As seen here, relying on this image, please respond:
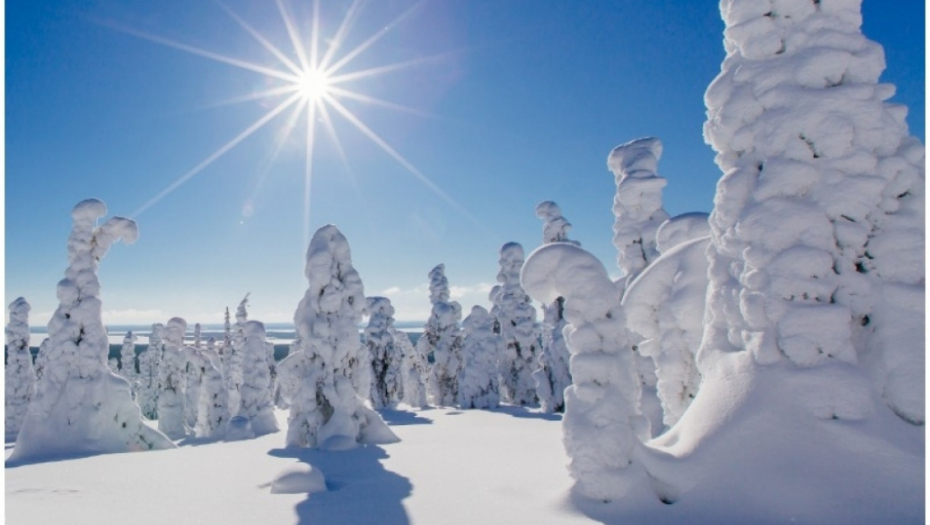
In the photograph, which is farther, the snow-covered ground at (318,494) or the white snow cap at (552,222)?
the white snow cap at (552,222)

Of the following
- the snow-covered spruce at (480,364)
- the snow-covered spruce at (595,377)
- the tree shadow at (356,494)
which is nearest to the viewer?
the snow-covered spruce at (595,377)

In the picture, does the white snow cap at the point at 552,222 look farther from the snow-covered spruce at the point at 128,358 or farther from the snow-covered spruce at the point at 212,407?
the snow-covered spruce at the point at 128,358

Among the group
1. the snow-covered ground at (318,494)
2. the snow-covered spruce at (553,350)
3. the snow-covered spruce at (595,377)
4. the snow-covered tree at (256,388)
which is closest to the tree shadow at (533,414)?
the snow-covered spruce at (553,350)

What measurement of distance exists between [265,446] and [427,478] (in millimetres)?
8569

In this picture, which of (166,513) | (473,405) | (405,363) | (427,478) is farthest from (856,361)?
(405,363)

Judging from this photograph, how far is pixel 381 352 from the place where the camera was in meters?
36.9

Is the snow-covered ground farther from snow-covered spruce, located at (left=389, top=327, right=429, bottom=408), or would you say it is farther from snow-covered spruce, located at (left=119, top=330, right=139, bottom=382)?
snow-covered spruce, located at (left=119, top=330, right=139, bottom=382)

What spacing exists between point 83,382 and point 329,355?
8.46 m

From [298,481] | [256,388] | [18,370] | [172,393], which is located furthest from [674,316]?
[18,370]

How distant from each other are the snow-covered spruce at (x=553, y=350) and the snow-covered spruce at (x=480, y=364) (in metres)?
3.57

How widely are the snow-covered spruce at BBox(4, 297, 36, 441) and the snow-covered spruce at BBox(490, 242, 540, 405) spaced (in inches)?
1098

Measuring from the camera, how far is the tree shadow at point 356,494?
7289 millimetres

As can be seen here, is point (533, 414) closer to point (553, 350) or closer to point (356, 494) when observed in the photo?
point (553, 350)

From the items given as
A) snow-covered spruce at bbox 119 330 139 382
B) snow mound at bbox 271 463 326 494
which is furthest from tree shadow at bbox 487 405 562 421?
snow-covered spruce at bbox 119 330 139 382
